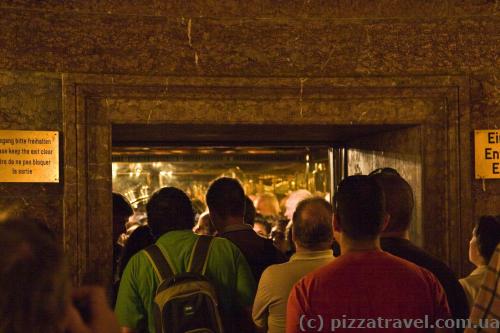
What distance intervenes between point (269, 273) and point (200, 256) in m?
0.42

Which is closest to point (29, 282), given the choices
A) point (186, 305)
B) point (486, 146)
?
point (186, 305)

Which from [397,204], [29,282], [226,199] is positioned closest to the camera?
[29,282]

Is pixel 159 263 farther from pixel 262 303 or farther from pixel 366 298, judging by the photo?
pixel 366 298

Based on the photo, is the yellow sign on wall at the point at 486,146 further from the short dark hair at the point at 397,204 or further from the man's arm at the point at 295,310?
the man's arm at the point at 295,310

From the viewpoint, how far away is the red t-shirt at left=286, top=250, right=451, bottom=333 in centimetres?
235

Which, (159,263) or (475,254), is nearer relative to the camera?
(159,263)

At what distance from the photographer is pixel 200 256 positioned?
3.42 meters

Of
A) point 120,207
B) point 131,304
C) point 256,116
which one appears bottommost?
point 131,304

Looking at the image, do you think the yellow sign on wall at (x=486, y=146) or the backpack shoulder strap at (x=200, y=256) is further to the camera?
the yellow sign on wall at (x=486, y=146)

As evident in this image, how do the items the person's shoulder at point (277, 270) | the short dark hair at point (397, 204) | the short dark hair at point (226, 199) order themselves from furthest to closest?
the short dark hair at point (226, 199) → the person's shoulder at point (277, 270) → the short dark hair at point (397, 204)

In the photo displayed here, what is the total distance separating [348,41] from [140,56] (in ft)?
4.89

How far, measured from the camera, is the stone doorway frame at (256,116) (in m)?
4.36

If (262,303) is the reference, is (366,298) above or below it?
above

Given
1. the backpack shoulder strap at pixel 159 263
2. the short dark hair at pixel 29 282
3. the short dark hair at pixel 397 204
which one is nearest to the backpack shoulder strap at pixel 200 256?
the backpack shoulder strap at pixel 159 263
